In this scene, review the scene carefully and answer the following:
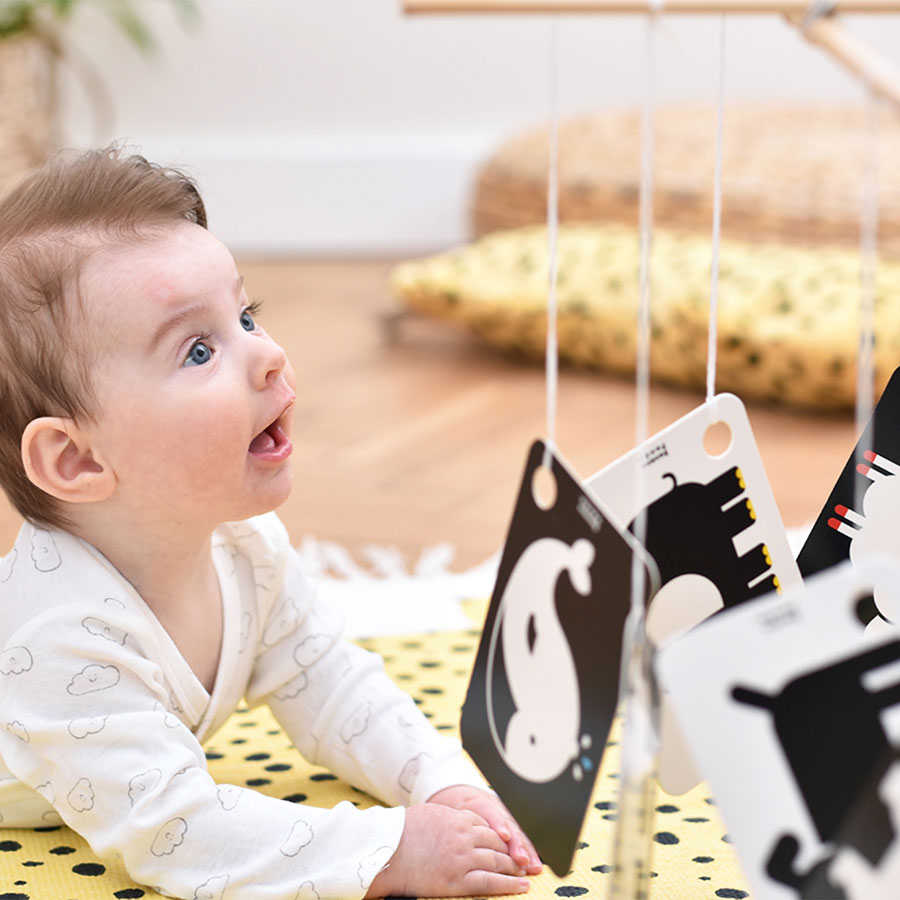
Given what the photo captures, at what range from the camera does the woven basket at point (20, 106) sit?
2.55 meters

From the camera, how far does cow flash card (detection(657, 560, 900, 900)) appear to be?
0.55 metres

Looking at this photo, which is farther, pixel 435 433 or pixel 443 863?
pixel 435 433

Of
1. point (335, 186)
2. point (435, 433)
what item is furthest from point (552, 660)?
point (335, 186)

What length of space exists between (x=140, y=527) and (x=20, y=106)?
1.97m

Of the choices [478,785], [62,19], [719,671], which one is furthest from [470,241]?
[719,671]

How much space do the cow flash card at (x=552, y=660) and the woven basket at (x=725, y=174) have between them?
62.3 inches

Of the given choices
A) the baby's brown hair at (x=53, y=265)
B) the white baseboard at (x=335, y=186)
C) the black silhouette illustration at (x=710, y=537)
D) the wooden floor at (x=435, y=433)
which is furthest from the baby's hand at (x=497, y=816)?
the white baseboard at (x=335, y=186)

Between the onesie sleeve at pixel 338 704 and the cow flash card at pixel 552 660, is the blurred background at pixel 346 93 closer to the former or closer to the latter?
the onesie sleeve at pixel 338 704

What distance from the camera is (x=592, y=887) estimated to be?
2.59 feet

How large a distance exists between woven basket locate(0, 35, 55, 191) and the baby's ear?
1854 millimetres

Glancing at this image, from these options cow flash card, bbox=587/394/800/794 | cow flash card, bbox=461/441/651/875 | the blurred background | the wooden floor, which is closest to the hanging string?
cow flash card, bbox=461/441/651/875

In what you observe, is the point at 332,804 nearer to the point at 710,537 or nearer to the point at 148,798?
the point at 148,798

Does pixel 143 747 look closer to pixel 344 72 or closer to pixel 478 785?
pixel 478 785

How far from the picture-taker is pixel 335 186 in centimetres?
296
